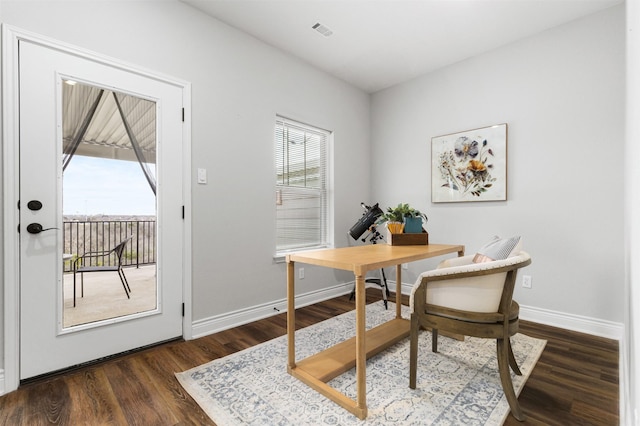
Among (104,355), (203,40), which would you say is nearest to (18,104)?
(203,40)

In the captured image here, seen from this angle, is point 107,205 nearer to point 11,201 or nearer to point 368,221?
point 11,201

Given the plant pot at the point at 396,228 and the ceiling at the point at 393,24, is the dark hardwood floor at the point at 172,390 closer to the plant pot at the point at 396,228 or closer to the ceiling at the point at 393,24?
the plant pot at the point at 396,228

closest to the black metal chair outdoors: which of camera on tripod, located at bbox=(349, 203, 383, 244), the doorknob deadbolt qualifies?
the doorknob deadbolt

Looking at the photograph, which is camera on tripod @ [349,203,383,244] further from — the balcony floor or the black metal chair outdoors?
the black metal chair outdoors

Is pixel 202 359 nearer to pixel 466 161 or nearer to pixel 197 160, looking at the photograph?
pixel 197 160

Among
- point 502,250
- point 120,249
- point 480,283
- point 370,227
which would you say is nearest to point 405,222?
point 502,250

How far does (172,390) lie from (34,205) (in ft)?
4.62

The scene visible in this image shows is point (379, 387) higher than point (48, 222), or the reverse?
point (48, 222)

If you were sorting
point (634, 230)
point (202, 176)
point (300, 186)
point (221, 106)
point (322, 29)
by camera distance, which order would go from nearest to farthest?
point (634, 230)
point (202, 176)
point (221, 106)
point (322, 29)
point (300, 186)

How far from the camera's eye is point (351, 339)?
2.28 meters

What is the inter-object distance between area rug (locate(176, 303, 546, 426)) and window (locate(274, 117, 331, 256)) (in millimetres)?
1350

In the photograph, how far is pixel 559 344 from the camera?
7.73 feet

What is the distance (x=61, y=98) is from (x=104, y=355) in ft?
5.76

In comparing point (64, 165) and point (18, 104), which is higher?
point (18, 104)
